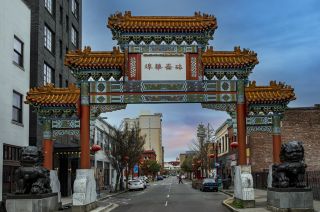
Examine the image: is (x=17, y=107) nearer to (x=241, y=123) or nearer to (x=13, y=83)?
(x=13, y=83)

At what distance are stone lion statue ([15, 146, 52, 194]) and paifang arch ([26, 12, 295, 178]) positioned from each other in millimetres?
3654

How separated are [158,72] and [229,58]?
361cm

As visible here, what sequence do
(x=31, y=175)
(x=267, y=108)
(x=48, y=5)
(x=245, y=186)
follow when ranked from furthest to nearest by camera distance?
(x=48, y=5)
(x=267, y=108)
(x=245, y=186)
(x=31, y=175)

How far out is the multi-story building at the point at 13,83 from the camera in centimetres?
2864

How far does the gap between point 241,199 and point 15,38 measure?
18.0 metres

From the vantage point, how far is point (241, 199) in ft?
74.0

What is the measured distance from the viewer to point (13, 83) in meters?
30.5

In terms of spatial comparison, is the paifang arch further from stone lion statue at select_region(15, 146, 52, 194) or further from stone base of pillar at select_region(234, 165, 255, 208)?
stone lion statue at select_region(15, 146, 52, 194)

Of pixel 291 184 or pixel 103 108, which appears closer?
pixel 291 184

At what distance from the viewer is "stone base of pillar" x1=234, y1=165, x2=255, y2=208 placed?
A: 878 inches

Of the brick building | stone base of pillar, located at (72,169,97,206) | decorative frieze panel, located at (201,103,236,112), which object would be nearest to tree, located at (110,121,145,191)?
the brick building

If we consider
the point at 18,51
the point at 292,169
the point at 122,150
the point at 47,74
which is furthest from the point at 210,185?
the point at 292,169

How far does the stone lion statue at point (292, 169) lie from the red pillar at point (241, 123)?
150 inches

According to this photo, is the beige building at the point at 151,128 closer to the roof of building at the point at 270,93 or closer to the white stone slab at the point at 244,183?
the roof of building at the point at 270,93
